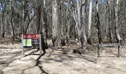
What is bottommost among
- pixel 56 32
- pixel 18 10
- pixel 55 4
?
pixel 56 32

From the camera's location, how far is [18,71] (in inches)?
305

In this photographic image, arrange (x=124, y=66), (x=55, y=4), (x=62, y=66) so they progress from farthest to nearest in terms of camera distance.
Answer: (x=55, y=4)
(x=124, y=66)
(x=62, y=66)

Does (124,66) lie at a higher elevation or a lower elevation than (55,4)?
lower

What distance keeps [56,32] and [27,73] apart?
7282 millimetres

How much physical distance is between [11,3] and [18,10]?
3649 mm

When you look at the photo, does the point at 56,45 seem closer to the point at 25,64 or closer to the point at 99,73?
the point at 25,64

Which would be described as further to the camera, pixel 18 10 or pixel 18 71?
pixel 18 10

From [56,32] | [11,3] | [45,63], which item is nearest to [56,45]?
[56,32]

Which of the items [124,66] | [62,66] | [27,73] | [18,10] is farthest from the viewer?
[18,10]

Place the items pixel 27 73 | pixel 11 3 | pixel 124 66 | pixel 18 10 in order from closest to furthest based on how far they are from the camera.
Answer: pixel 27 73
pixel 124 66
pixel 11 3
pixel 18 10

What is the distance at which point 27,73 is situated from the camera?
296 inches

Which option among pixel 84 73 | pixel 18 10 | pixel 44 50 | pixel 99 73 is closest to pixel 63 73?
pixel 84 73

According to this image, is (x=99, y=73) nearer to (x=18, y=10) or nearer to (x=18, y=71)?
(x=18, y=71)

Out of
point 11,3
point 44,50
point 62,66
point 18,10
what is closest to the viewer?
A: point 62,66
